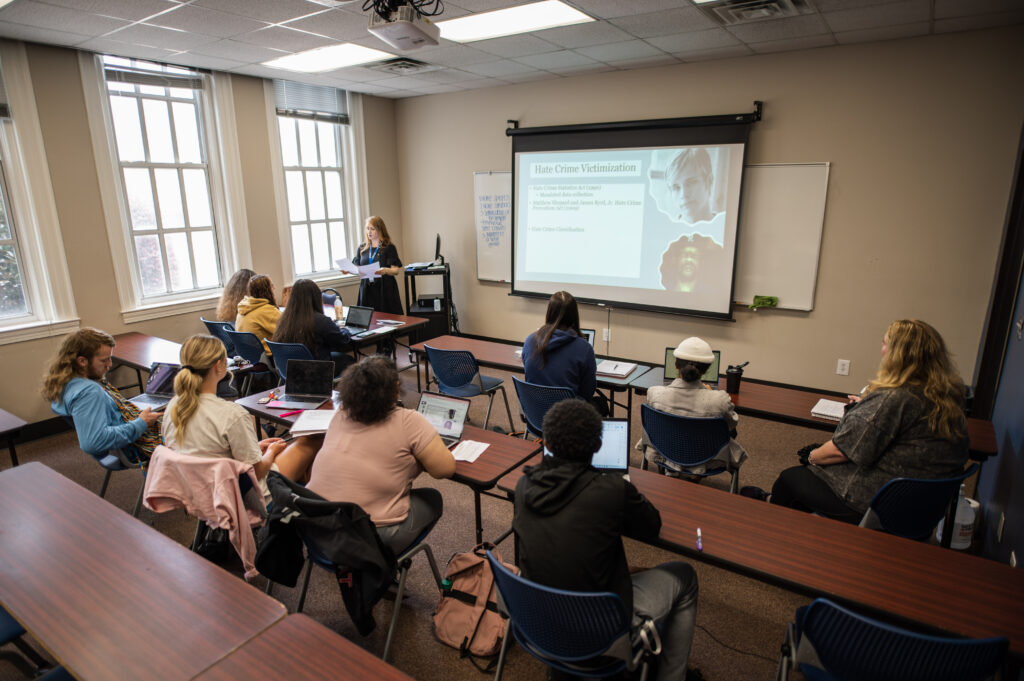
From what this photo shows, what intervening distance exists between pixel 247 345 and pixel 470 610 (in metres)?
2.93

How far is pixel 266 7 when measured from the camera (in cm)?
341

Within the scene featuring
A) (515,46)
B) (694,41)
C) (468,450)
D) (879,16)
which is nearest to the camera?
(468,450)

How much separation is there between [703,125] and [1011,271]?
251 cm

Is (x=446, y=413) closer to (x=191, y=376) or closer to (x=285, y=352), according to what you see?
(x=191, y=376)

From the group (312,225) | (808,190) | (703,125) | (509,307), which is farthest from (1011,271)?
(312,225)

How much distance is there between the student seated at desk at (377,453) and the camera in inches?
81.5

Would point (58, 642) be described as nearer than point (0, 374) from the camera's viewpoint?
Yes

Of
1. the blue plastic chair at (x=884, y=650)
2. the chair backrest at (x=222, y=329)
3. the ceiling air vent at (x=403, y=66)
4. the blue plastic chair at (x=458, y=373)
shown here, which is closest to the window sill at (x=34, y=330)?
the chair backrest at (x=222, y=329)

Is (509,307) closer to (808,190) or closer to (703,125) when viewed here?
(703,125)

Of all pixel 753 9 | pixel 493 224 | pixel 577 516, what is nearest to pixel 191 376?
pixel 577 516

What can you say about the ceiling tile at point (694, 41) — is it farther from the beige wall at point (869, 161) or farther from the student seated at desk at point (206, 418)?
the student seated at desk at point (206, 418)

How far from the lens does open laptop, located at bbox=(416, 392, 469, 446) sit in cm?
265

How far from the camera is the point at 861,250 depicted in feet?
15.3

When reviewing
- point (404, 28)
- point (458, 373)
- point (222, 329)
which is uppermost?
point (404, 28)
